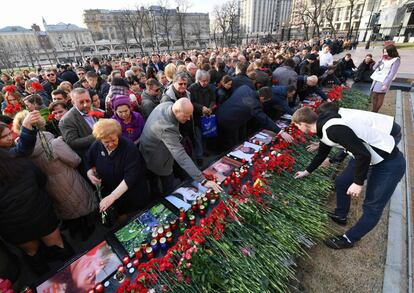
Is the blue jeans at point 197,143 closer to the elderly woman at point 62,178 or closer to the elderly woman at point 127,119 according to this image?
the elderly woman at point 127,119

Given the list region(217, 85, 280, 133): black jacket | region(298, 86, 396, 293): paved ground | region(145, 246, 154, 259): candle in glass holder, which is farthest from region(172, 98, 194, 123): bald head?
region(298, 86, 396, 293): paved ground

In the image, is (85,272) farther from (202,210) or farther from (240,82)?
(240,82)

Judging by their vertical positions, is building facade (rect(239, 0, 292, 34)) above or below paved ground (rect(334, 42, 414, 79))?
above

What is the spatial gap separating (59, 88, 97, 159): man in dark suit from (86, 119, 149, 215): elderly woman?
0.41m

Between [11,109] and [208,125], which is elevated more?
[11,109]

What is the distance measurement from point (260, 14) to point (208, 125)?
98625mm

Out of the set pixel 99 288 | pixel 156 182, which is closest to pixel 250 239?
pixel 99 288

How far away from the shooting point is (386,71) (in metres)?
5.62

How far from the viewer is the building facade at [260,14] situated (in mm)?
82675

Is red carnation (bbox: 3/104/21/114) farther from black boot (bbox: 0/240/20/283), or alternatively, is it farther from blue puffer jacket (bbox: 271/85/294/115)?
blue puffer jacket (bbox: 271/85/294/115)

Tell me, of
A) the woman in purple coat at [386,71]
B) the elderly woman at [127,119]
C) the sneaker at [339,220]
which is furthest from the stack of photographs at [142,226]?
the woman in purple coat at [386,71]

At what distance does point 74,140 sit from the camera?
9.34ft

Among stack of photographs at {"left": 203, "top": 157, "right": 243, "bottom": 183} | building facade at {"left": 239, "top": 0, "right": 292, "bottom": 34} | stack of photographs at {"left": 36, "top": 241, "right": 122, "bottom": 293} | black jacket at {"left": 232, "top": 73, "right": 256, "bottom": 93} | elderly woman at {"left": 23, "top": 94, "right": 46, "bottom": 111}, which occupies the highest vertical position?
building facade at {"left": 239, "top": 0, "right": 292, "bottom": 34}

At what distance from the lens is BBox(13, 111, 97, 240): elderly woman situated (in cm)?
227
